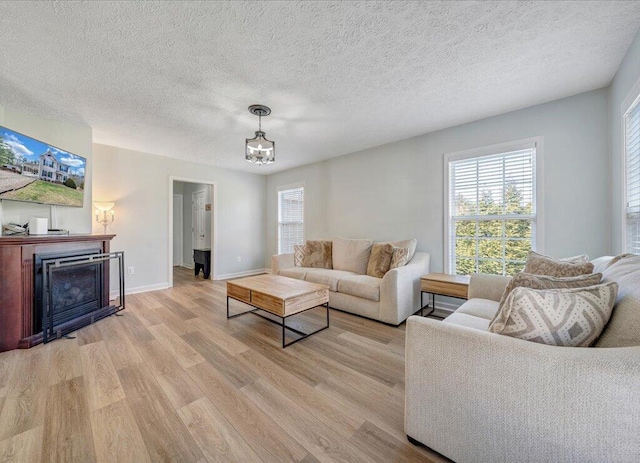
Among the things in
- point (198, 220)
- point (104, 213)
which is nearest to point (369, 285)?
point (104, 213)

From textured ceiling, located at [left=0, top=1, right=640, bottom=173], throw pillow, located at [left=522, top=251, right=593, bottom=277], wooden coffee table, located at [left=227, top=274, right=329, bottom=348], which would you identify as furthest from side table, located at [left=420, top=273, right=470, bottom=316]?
textured ceiling, located at [left=0, top=1, right=640, bottom=173]

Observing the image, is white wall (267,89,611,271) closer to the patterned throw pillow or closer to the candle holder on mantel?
the patterned throw pillow

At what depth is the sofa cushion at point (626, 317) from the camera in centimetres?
90

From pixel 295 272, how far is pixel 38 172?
3.10m

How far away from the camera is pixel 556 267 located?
5.63ft

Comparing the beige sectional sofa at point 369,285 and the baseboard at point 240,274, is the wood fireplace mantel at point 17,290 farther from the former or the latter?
the baseboard at point 240,274

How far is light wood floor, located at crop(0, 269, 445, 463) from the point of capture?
125cm

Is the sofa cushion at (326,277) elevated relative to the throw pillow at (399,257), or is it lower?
lower

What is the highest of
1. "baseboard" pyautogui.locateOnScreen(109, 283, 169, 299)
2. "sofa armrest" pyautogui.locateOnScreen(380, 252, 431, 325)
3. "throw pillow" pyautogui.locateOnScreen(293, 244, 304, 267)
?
"throw pillow" pyautogui.locateOnScreen(293, 244, 304, 267)

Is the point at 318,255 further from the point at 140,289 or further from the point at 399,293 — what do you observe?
the point at 140,289

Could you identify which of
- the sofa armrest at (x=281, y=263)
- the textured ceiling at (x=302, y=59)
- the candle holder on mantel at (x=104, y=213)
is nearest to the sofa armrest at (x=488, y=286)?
the textured ceiling at (x=302, y=59)

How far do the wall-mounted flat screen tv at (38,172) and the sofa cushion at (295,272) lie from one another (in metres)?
2.76

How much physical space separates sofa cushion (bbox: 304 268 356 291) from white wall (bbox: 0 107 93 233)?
3.06 meters

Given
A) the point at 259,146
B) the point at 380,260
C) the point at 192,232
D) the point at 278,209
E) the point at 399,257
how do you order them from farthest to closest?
the point at 192,232, the point at 278,209, the point at 380,260, the point at 399,257, the point at 259,146
